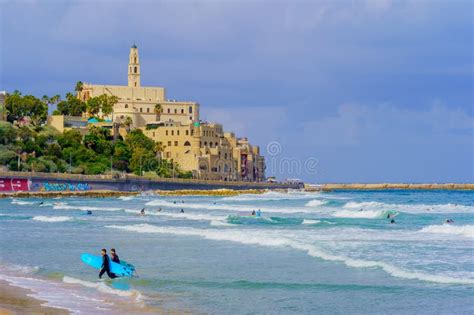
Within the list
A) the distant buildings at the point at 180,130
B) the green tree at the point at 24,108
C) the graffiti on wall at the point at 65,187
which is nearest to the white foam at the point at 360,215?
the graffiti on wall at the point at 65,187

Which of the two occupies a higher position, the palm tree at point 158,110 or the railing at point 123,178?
the palm tree at point 158,110

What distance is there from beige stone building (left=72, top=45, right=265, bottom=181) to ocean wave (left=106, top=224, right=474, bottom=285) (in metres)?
79.9

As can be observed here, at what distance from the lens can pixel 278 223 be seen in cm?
4584

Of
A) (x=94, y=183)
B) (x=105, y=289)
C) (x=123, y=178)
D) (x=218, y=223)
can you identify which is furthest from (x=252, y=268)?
(x=123, y=178)

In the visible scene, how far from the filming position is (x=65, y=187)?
320ft

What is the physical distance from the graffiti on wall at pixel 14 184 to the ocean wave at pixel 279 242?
51.3 metres

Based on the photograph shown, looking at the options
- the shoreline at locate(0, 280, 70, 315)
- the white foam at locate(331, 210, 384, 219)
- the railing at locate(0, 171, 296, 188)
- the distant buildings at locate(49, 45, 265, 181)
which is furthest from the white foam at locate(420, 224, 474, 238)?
the distant buildings at locate(49, 45, 265, 181)

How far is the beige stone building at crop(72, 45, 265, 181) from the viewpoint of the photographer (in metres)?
125

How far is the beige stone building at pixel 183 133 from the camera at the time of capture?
409ft

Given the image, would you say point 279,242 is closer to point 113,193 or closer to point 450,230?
point 450,230

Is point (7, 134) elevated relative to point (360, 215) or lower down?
elevated

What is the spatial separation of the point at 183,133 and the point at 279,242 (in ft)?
307

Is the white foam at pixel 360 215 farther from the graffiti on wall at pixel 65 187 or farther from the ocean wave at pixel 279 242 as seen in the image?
the graffiti on wall at pixel 65 187

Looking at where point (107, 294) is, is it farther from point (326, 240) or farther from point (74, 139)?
point (74, 139)
